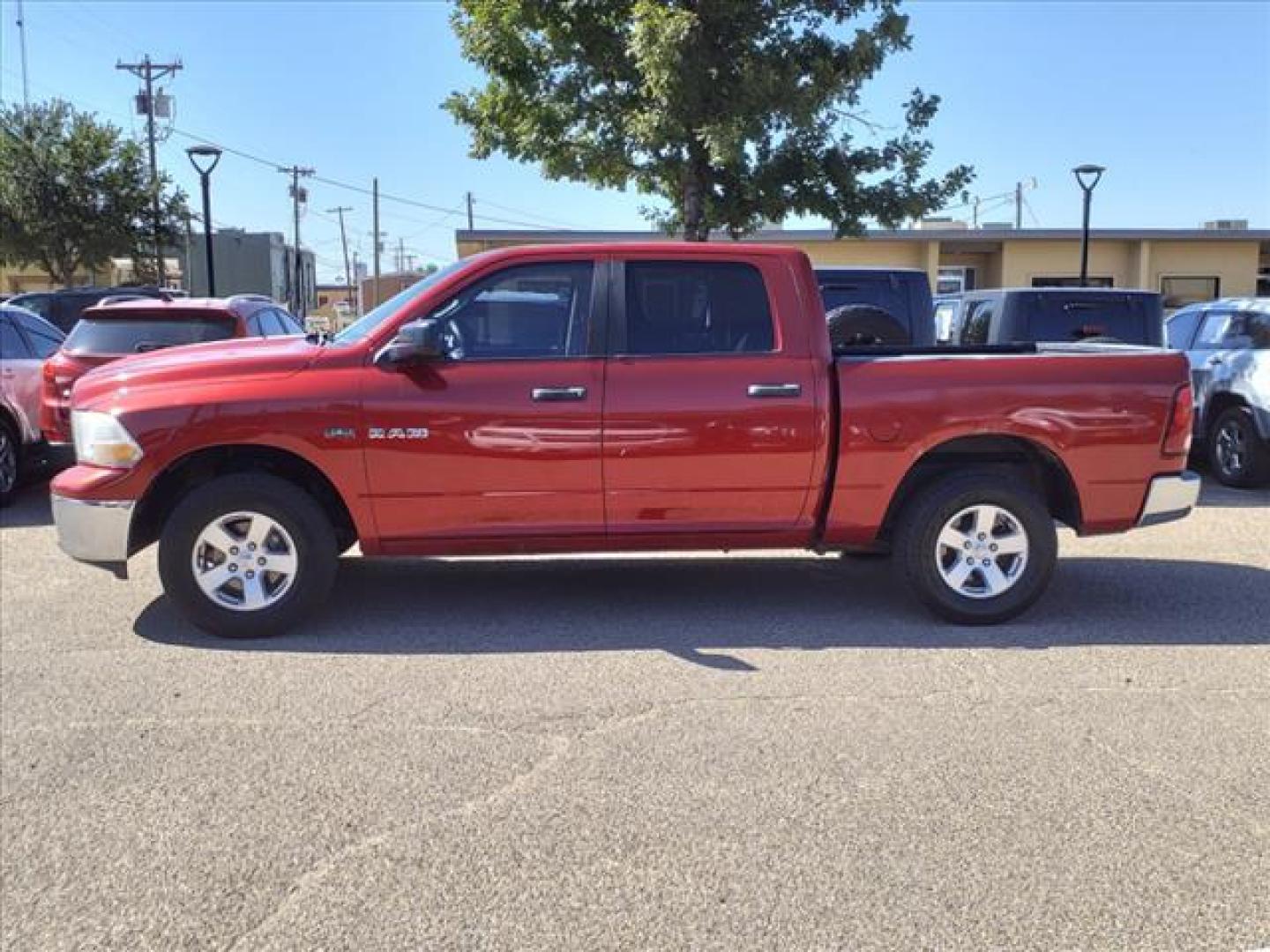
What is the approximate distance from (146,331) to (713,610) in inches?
228

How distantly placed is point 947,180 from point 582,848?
1208 centimetres

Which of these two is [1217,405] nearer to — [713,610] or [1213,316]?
[1213,316]

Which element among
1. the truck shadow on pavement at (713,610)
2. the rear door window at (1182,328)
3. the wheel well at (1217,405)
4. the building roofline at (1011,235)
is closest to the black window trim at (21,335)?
the truck shadow on pavement at (713,610)

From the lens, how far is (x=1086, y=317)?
10.2 metres

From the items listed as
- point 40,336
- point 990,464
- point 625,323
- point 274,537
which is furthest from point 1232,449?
point 40,336

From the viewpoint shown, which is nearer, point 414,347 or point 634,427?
point 414,347

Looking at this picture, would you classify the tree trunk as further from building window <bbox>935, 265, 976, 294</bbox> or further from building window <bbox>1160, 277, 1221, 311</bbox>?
building window <bbox>1160, 277, 1221, 311</bbox>

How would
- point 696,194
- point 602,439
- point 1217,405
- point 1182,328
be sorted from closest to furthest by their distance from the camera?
point 602,439 → point 1217,405 → point 1182,328 → point 696,194

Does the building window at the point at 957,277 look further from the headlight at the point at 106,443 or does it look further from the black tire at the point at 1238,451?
the headlight at the point at 106,443

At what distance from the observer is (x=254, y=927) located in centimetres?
299

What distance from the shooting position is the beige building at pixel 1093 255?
27344mm

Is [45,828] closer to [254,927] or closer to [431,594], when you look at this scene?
[254,927]

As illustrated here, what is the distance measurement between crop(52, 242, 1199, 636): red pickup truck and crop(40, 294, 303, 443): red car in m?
3.38

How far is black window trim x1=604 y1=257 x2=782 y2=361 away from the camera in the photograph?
561 centimetres
